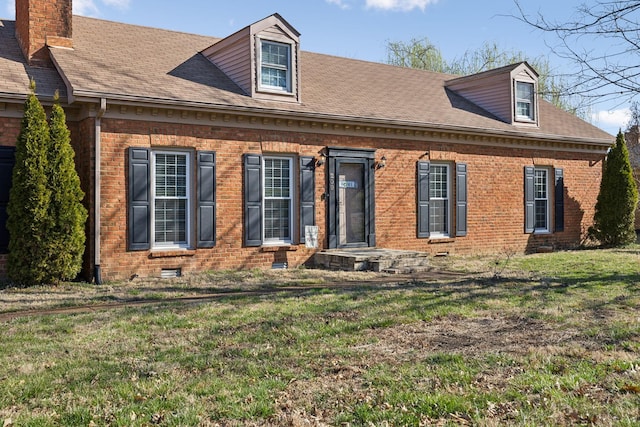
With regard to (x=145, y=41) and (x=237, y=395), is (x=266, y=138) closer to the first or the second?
(x=145, y=41)

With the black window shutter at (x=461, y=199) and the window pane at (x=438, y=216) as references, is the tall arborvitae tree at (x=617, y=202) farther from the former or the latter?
the window pane at (x=438, y=216)

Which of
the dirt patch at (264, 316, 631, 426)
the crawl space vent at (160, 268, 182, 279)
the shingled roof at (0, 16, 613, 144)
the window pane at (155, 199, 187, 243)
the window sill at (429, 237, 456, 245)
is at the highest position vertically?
the shingled roof at (0, 16, 613, 144)

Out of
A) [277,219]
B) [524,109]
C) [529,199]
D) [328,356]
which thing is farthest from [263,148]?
[524,109]

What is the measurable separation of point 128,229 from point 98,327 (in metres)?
4.71

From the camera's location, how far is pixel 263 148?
1327 centimetres

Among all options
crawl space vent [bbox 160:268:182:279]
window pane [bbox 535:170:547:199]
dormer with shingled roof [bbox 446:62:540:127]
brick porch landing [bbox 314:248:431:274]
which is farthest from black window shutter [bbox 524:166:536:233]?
crawl space vent [bbox 160:268:182:279]

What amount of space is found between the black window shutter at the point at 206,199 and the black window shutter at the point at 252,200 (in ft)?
2.38

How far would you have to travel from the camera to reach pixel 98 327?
24.0ft

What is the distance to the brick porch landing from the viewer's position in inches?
512

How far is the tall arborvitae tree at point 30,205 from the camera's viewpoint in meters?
10.5

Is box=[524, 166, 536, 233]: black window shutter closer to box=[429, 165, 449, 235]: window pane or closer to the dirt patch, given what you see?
box=[429, 165, 449, 235]: window pane

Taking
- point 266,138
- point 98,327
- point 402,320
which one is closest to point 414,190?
point 266,138

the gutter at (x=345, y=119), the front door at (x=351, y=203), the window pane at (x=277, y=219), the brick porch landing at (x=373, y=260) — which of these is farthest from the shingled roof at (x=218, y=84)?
the brick porch landing at (x=373, y=260)

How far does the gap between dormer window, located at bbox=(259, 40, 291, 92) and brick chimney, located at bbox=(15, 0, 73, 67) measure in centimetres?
407
